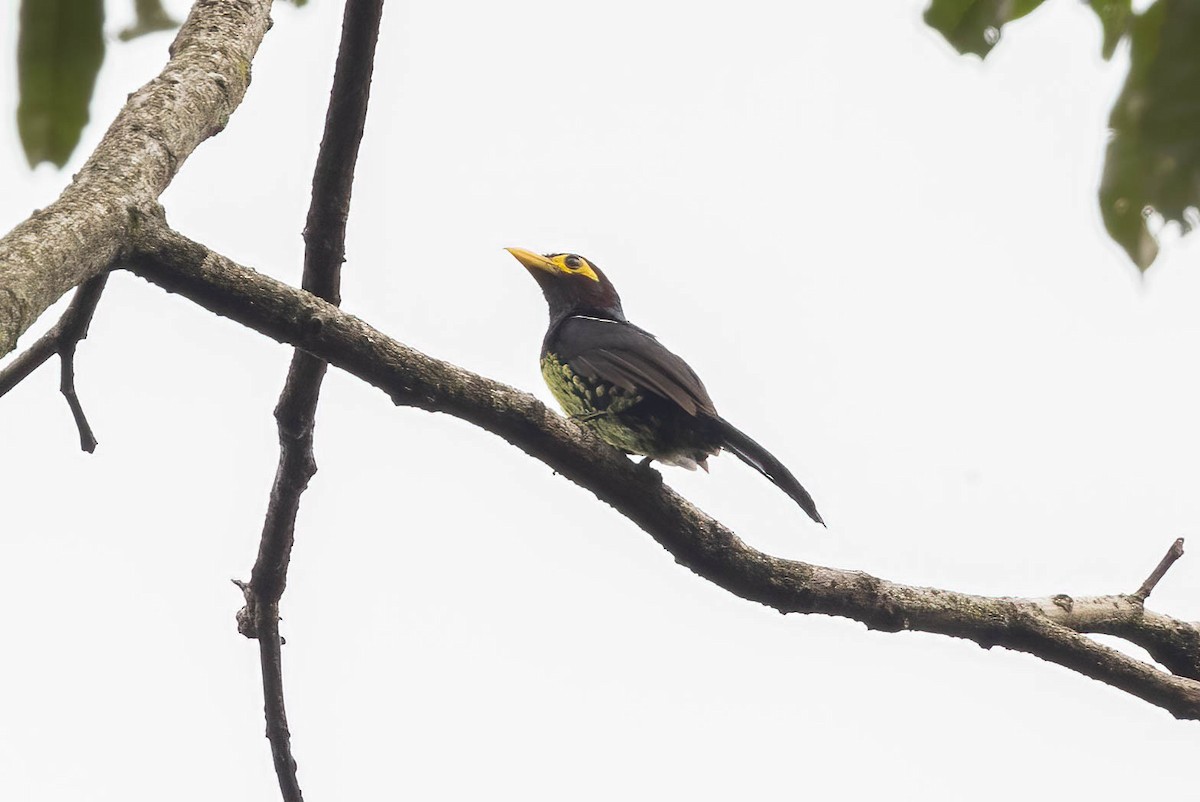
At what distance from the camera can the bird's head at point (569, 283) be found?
16.5ft

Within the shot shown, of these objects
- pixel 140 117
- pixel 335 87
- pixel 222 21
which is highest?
pixel 222 21

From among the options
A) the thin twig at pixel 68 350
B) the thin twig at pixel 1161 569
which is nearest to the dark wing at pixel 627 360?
the thin twig at pixel 1161 569

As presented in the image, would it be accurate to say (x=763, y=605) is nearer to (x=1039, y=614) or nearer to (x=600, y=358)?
(x=1039, y=614)

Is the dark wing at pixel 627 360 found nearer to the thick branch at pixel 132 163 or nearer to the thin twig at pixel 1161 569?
the thin twig at pixel 1161 569

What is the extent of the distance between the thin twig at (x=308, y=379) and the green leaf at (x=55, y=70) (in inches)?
54.2

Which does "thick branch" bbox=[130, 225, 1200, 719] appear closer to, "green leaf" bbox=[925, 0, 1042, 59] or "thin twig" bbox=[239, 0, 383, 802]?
"thin twig" bbox=[239, 0, 383, 802]

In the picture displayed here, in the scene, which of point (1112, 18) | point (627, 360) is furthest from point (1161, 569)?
point (1112, 18)

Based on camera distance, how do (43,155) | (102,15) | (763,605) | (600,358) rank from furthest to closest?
(600,358), (763,605), (43,155), (102,15)

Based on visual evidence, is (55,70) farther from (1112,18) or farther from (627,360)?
(627,360)

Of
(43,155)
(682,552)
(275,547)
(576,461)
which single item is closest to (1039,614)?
(682,552)

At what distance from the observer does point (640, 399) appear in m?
3.83

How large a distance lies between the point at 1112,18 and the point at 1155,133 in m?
0.22

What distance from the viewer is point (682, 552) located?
2.84 meters

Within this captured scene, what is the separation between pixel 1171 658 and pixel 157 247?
9.60ft
